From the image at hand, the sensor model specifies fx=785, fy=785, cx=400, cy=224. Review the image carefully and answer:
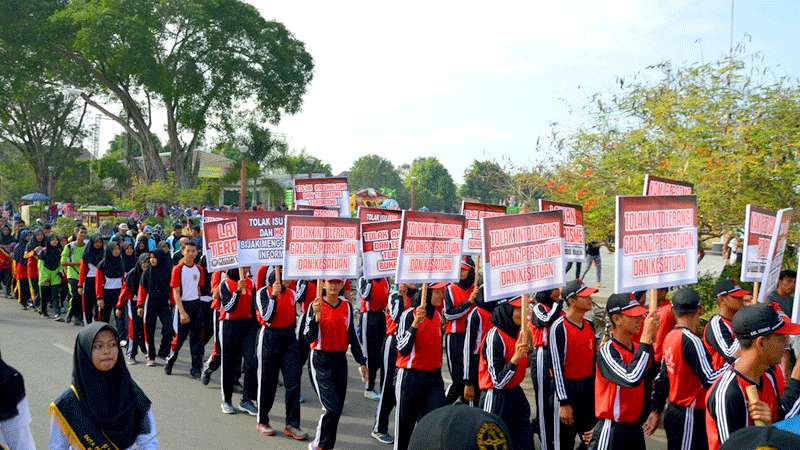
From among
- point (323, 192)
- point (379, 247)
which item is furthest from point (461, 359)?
point (323, 192)

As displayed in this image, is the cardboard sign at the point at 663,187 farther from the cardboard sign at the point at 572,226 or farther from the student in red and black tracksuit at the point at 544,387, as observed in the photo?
the cardboard sign at the point at 572,226

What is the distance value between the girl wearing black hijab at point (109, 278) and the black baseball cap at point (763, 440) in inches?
462

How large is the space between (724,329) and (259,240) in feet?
16.1

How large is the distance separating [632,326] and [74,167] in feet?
184

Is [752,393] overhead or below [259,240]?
below

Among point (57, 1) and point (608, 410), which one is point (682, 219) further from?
point (57, 1)

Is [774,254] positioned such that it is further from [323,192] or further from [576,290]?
[323,192]

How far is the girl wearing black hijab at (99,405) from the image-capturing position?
13.4ft

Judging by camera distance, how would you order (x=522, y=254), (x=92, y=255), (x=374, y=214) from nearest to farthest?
1. (x=522, y=254)
2. (x=374, y=214)
3. (x=92, y=255)

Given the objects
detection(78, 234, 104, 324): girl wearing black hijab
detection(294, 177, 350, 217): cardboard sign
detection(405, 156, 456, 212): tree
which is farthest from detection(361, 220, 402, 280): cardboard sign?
detection(405, 156, 456, 212): tree

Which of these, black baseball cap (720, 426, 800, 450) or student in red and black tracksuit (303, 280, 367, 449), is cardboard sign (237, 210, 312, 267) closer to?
student in red and black tracksuit (303, 280, 367, 449)

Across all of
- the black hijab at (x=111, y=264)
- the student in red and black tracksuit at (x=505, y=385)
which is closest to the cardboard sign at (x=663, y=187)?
the student in red and black tracksuit at (x=505, y=385)

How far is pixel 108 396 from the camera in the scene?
4.19 meters

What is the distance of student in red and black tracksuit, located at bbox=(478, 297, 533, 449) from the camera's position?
5961mm
